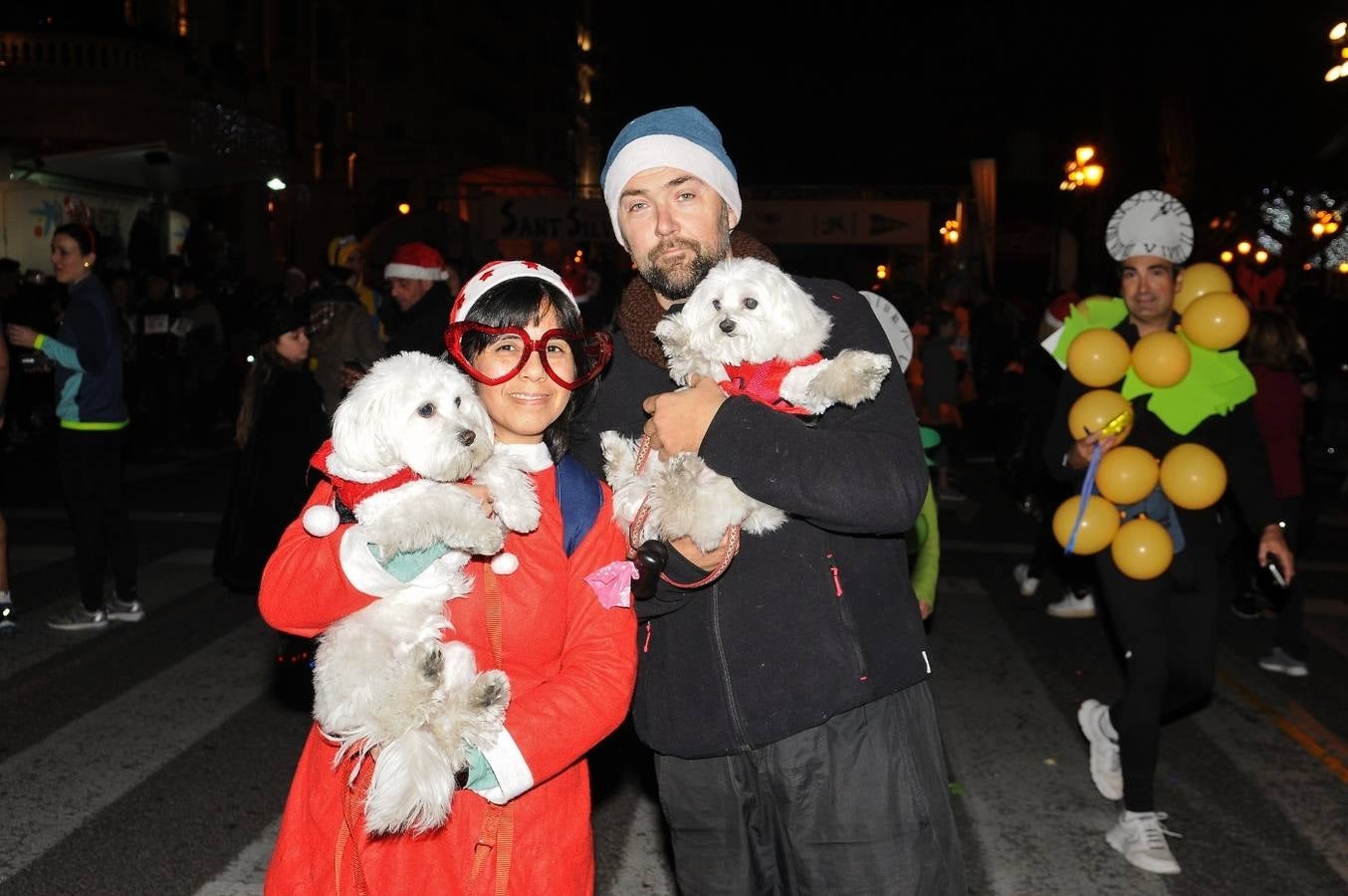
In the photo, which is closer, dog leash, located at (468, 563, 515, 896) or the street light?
dog leash, located at (468, 563, 515, 896)

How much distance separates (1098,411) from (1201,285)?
0.86m

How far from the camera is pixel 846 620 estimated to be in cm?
246

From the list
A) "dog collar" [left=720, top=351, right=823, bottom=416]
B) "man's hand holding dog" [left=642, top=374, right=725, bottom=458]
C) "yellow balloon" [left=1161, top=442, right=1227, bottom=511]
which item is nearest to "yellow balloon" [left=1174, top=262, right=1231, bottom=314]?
A: "yellow balloon" [left=1161, top=442, right=1227, bottom=511]

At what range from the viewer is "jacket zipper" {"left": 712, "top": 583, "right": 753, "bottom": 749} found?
2473 millimetres

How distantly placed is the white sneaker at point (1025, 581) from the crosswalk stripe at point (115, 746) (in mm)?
5473

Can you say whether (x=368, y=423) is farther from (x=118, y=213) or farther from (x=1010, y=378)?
(x=118, y=213)

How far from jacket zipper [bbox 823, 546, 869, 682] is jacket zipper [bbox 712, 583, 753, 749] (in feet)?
0.84

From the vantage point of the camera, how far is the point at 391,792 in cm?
202

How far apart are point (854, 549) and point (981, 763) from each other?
11.6 ft

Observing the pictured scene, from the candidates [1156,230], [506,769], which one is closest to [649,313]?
[506,769]

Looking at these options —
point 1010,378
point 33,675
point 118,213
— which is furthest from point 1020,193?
point 33,675

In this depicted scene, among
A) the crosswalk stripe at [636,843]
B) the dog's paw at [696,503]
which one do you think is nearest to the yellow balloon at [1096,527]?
the crosswalk stripe at [636,843]

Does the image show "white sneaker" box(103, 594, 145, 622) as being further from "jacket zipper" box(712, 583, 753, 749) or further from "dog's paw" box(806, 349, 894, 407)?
"dog's paw" box(806, 349, 894, 407)

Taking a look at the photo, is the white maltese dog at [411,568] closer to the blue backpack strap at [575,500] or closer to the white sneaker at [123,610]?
the blue backpack strap at [575,500]
